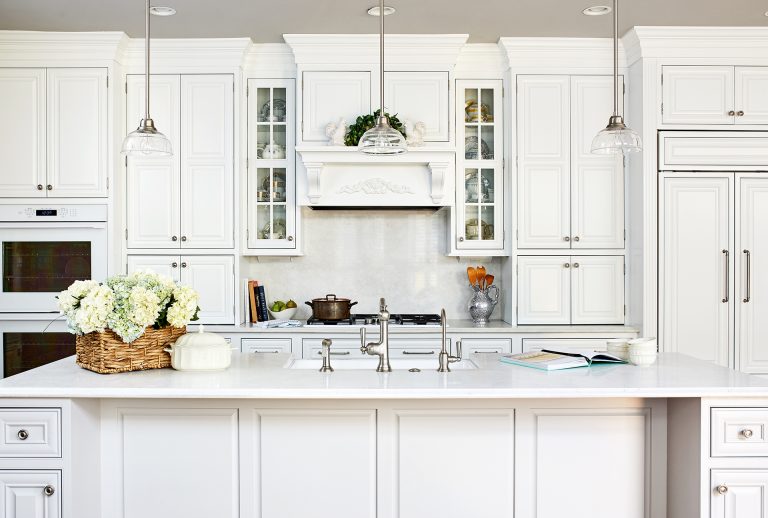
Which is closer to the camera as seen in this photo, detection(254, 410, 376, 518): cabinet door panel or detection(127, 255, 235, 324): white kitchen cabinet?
detection(254, 410, 376, 518): cabinet door panel

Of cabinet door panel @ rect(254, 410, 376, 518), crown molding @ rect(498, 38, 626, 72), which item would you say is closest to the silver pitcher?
crown molding @ rect(498, 38, 626, 72)

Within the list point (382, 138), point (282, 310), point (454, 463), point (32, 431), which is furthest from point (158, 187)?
point (454, 463)

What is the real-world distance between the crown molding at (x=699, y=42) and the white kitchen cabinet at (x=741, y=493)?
270 cm

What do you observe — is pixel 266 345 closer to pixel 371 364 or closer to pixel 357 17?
pixel 371 364

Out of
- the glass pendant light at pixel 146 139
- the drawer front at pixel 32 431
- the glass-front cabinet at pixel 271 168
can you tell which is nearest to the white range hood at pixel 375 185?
the glass-front cabinet at pixel 271 168

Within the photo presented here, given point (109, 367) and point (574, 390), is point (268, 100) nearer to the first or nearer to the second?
point (109, 367)

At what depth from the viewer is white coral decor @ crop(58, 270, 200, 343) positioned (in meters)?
2.31

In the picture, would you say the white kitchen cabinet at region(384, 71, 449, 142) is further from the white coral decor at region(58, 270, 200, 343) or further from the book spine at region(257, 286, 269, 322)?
the white coral decor at region(58, 270, 200, 343)

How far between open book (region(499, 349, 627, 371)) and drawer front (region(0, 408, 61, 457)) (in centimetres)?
164

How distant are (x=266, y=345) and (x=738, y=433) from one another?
8.65ft

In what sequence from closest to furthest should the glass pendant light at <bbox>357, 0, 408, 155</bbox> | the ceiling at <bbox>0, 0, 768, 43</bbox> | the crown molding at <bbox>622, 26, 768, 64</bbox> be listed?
1. the glass pendant light at <bbox>357, 0, 408, 155</bbox>
2. the ceiling at <bbox>0, 0, 768, 43</bbox>
3. the crown molding at <bbox>622, 26, 768, 64</bbox>

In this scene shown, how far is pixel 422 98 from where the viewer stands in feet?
13.9

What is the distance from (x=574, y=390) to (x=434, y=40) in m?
2.72

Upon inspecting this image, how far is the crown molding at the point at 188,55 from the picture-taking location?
13.6 ft
